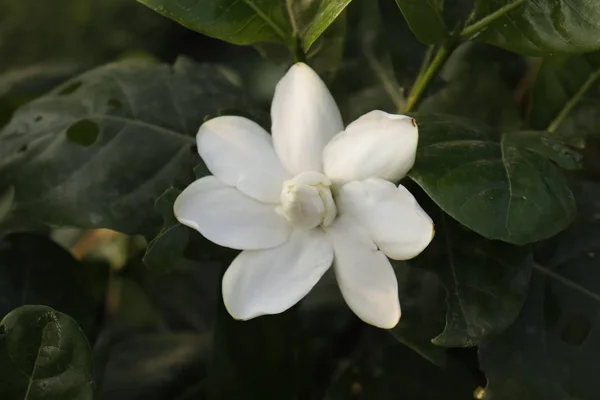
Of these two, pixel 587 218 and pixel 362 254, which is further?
pixel 587 218

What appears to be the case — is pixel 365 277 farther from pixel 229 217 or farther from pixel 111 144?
pixel 111 144

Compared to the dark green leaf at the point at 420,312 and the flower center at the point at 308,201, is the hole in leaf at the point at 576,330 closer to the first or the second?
the dark green leaf at the point at 420,312

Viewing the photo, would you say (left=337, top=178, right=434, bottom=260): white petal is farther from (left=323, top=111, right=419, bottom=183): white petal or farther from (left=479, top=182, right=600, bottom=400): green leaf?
(left=479, top=182, right=600, bottom=400): green leaf

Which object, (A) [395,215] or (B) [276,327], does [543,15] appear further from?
(B) [276,327]

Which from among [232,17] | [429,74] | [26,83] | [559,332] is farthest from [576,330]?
[26,83]

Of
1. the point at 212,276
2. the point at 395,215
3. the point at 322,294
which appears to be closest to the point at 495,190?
the point at 395,215
